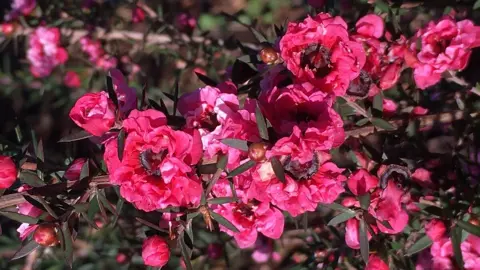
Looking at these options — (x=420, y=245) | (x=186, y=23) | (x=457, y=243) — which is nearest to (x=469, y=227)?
(x=457, y=243)

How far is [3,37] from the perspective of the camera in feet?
7.02

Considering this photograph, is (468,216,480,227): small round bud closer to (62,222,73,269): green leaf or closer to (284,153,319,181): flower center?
(284,153,319,181): flower center

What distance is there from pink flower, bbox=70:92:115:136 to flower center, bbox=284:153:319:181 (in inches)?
12.6

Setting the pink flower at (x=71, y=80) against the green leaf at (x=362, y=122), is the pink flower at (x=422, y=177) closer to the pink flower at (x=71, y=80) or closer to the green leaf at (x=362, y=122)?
the green leaf at (x=362, y=122)

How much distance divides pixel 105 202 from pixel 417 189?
77cm

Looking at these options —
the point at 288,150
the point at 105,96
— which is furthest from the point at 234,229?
the point at 105,96

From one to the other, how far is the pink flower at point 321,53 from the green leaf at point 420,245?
0.47 m

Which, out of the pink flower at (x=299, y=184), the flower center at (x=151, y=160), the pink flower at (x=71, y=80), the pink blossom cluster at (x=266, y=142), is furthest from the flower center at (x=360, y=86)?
the pink flower at (x=71, y=80)

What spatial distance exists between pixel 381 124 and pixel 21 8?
63.3 inches

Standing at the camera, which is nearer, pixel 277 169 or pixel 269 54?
pixel 277 169

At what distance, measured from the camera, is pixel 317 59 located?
99 cm

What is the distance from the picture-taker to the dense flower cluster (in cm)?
86

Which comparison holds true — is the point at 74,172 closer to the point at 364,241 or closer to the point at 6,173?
the point at 6,173

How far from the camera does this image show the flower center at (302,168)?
2.95ft
